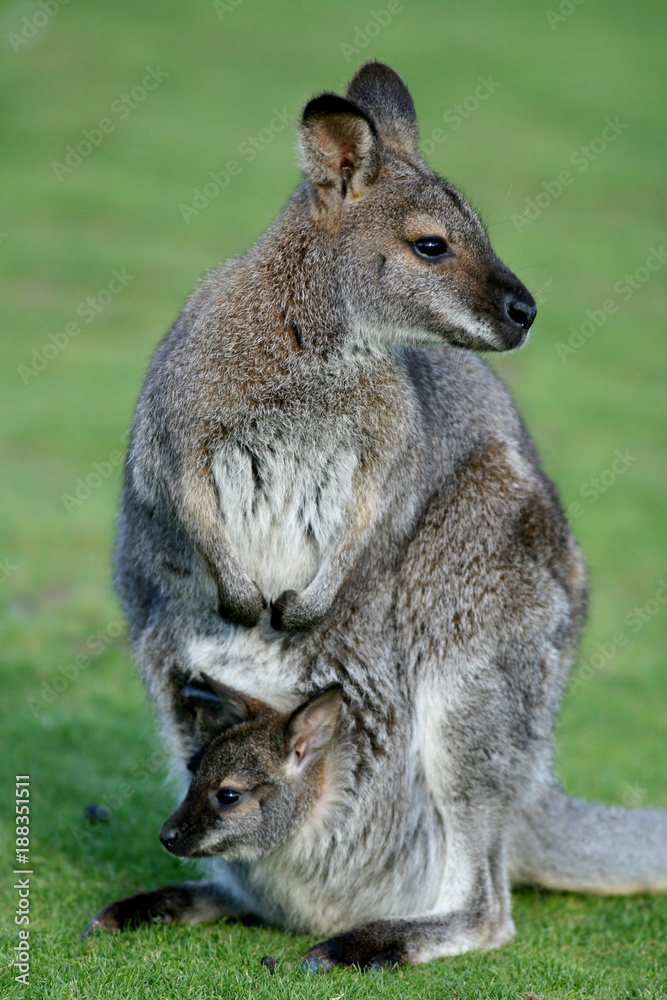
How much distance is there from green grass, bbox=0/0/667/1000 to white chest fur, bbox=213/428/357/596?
4.14ft

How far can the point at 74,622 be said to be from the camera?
7.30 meters

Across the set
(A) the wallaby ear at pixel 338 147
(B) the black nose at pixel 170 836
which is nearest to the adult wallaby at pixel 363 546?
(A) the wallaby ear at pixel 338 147

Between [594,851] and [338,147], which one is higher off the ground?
[338,147]

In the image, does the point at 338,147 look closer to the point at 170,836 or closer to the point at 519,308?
the point at 519,308

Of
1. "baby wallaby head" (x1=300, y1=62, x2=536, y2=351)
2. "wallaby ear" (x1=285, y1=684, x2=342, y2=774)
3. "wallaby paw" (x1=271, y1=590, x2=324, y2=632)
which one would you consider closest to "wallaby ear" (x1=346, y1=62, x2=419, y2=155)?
"baby wallaby head" (x1=300, y1=62, x2=536, y2=351)

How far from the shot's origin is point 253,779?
376 centimetres

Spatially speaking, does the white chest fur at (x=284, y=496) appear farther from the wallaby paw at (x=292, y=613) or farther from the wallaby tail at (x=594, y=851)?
the wallaby tail at (x=594, y=851)

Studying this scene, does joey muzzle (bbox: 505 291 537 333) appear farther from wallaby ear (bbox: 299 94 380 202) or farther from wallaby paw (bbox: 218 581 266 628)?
wallaby paw (bbox: 218 581 266 628)

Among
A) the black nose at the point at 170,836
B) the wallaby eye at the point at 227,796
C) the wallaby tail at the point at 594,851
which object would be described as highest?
the wallaby eye at the point at 227,796

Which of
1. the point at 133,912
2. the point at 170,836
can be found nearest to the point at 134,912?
the point at 133,912

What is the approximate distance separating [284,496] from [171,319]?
1073 centimetres

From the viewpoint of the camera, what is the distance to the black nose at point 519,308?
150 inches

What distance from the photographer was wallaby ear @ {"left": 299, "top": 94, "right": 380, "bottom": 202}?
3748 millimetres

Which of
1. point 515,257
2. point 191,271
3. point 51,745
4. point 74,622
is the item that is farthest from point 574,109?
point 51,745
